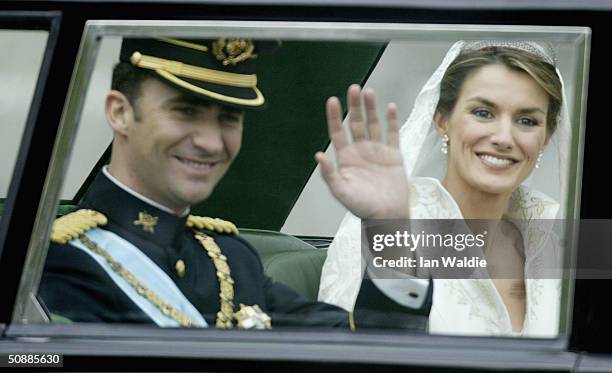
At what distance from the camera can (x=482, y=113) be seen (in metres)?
2.49

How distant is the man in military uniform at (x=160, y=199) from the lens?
247 centimetres

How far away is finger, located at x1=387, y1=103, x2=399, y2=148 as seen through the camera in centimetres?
245

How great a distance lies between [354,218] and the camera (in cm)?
247

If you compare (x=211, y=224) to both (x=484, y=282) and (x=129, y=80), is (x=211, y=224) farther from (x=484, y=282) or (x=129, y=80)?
(x=484, y=282)

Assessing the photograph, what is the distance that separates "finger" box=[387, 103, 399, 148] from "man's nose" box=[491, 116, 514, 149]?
20 centimetres

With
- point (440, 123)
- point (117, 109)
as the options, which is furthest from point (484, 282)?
point (117, 109)

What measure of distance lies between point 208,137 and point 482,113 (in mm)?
555

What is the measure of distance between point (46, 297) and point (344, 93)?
0.73 meters

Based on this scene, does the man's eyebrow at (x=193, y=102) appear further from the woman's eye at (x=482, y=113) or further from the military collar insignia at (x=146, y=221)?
the woman's eye at (x=482, y=113)

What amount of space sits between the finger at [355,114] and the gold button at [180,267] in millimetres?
434

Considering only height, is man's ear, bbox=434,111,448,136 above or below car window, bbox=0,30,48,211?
above

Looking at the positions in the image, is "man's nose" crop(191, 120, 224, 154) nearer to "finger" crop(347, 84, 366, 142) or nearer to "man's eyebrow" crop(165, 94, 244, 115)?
"man's eyebrow" crop(165, 94, 244, 115)

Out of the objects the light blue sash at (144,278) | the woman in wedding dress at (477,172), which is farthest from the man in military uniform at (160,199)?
the woman in wedding dress at (477,172)

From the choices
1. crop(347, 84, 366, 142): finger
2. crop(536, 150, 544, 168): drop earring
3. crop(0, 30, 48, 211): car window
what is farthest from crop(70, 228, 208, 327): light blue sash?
crop(536, 150, 544, 168): drop earring
